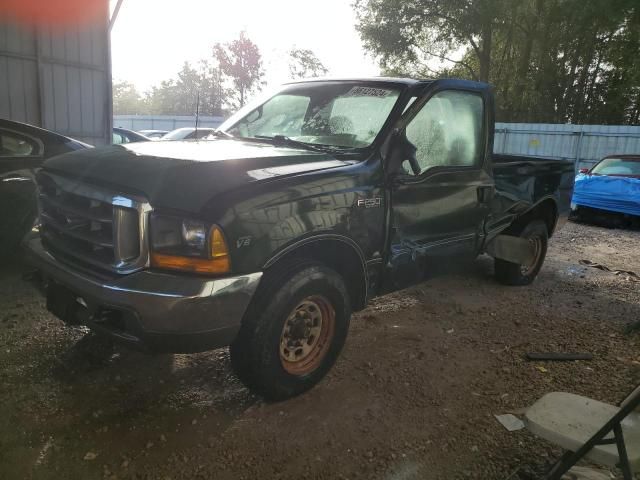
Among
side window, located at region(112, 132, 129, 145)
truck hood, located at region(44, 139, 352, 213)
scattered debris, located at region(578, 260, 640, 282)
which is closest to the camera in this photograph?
truck hood, located at region(44, 139, 352, 213)

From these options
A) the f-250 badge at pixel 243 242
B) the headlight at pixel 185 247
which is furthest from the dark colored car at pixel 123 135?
the f-250 badge at pixel 243 242

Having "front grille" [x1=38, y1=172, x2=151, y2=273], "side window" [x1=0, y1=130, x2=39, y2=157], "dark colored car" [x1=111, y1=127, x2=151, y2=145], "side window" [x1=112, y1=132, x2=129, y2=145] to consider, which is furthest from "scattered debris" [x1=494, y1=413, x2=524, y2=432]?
"side window" [x1=112, y1=132, x2=129, y2=145]

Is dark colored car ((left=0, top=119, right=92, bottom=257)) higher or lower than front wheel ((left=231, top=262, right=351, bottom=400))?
higher

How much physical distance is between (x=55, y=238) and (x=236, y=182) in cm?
123

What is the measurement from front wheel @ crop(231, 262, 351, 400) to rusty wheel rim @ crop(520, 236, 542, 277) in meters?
3.17

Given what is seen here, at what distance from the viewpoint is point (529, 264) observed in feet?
17.9

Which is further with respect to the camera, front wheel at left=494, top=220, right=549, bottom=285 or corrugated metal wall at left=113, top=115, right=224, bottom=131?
corrugated metal wall at left=113, top=115, right=224, bottom=131

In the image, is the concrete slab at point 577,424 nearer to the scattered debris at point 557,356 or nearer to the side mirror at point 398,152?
the scattered debris at point 557,356

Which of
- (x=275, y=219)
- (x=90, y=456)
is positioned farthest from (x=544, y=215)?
(x=90, y=456)

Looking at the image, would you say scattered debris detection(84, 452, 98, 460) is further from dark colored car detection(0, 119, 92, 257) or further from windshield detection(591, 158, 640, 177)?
windshield detection(591, 158, 640, 177)

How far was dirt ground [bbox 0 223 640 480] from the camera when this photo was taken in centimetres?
237

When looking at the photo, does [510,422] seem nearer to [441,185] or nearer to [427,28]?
[441,185]

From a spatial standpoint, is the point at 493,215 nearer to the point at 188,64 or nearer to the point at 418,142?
the point at 418,142

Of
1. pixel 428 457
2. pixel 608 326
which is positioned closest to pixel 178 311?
pixel 428 457
